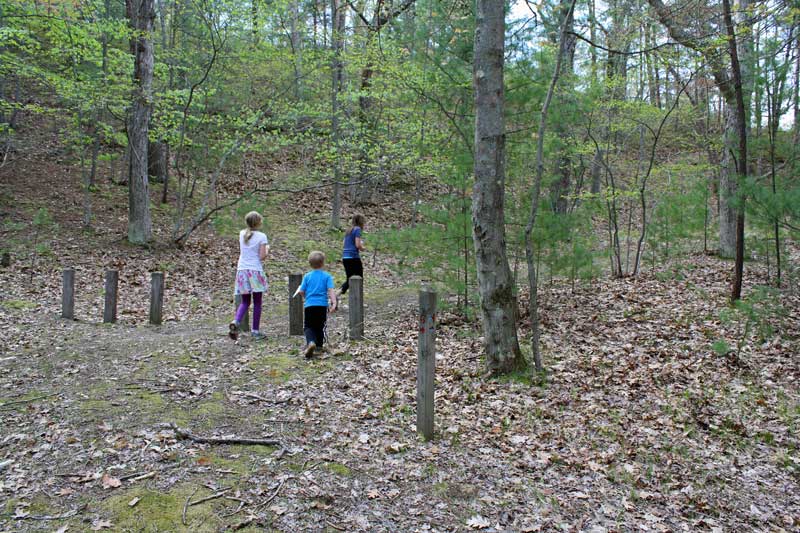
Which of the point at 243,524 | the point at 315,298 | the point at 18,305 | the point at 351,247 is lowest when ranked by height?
the point at 243,524

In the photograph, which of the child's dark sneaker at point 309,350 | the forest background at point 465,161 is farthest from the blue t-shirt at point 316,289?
the forest background at point 465,161

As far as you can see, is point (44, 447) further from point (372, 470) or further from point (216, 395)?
point (372, 470)

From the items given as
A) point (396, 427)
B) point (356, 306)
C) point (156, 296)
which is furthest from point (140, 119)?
point (396, 427)

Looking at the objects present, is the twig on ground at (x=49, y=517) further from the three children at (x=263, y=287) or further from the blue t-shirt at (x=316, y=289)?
the blue t-shirt at (x=316, y=289)

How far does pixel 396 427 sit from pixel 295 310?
3635 mm

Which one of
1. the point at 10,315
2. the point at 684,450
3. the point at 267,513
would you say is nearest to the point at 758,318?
the point at 684,450

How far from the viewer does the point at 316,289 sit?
7.14 metres

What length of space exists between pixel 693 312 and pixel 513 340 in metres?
4.09

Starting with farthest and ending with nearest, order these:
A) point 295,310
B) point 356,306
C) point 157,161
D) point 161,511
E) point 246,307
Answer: point 157,161 → point 295,310 → point 356,306 → point 246,307 → point 161,511

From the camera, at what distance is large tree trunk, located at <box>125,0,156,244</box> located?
42.7 feet

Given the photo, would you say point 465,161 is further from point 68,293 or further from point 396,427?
point 68,293

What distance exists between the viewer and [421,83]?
A: 952cm

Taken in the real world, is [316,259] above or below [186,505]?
above

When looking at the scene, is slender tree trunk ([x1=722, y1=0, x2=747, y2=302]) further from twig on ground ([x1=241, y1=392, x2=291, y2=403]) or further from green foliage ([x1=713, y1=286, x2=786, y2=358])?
twig on ground ([x1=241, y1=392, x2=291, y2=403])
